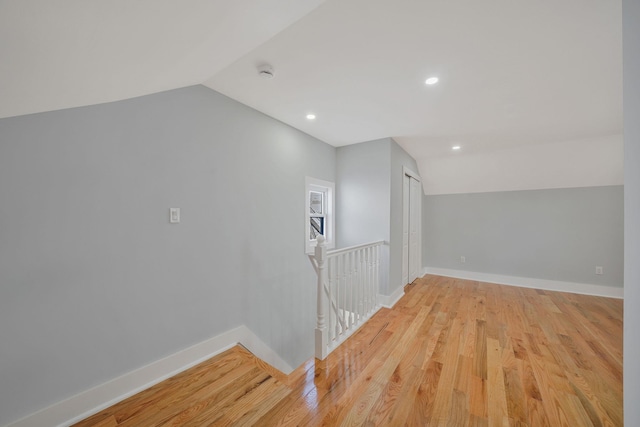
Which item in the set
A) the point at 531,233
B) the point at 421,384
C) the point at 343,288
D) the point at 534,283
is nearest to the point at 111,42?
the point at 343,288

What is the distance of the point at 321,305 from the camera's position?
1.98 metres

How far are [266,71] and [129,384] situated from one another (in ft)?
7.96

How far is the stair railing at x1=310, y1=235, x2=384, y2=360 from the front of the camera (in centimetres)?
198

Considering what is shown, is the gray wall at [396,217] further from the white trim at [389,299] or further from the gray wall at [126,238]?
the gray wall at [126,238]

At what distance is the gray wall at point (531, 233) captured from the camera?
3.62 meters

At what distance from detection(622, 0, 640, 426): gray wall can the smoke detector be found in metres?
1.72

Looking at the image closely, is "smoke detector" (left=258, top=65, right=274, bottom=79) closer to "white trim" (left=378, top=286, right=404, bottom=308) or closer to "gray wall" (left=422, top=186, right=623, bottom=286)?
"white trim" (left=378, top=286, right=404, bottom=308)

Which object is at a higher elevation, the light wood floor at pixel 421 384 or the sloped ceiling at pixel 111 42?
the sloped ceiling at pixel 111 42

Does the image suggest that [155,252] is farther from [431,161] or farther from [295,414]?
[431,161]

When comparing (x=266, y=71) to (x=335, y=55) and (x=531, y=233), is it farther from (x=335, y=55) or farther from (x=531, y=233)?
Result: (x=531, y=233)

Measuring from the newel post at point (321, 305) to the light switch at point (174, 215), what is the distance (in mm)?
1154

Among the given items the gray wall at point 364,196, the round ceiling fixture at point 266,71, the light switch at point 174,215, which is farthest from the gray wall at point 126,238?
the gray wall at point 364,196

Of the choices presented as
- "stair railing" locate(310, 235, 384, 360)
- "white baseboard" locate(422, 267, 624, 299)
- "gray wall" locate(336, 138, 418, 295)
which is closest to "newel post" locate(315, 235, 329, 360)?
"stair railing" locate(310, 235, 384, 360)

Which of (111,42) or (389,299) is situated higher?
(111,42)
